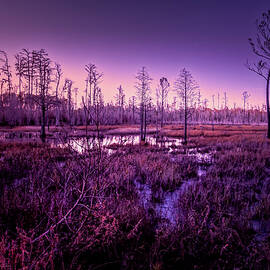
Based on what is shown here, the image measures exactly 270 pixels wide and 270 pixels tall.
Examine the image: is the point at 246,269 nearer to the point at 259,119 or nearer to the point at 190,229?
the point at 190,229

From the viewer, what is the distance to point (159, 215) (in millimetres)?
3355

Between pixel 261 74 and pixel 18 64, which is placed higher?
pixel 18 64

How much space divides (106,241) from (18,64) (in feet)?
144

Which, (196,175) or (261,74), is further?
(261,74)

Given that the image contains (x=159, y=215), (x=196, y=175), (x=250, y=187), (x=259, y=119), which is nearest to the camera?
(x=159, y=215)

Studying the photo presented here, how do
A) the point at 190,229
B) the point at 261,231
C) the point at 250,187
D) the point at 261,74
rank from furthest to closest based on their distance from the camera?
the point at 261,74 → the point at 250,187 → the point at 261,231 → the point at 190,229

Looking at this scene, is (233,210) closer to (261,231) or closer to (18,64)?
(261,231)

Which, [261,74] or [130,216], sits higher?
[261,74]

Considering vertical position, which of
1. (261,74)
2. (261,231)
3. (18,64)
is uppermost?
(18,64)

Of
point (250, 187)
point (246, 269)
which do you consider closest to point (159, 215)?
point (246, 269)

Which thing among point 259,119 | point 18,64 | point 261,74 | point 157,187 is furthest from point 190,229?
point 259,119

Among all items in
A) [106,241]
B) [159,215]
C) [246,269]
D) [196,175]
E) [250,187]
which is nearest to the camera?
[246,269]

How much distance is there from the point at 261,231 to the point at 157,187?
2798mm

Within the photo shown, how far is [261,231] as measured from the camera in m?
2.89
